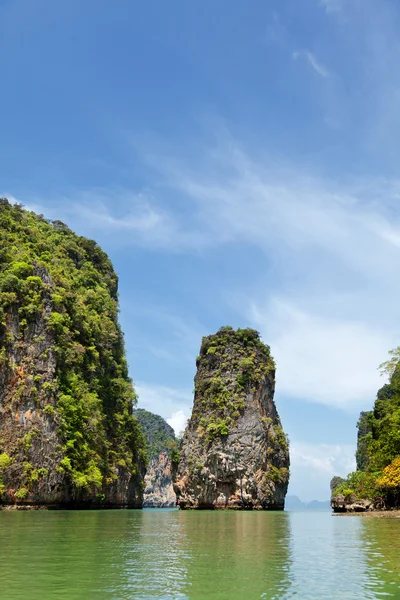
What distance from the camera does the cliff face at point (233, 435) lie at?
58.7 m

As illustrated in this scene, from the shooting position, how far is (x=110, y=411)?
57.3 m

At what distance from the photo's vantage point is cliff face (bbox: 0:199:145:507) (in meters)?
40.0

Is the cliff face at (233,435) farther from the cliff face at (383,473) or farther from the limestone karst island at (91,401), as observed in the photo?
the cliff face at (383,473)

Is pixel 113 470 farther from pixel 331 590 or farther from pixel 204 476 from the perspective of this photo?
pixel 331 590

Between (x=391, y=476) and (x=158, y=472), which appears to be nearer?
(x=391, y=476)

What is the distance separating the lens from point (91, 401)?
161ft

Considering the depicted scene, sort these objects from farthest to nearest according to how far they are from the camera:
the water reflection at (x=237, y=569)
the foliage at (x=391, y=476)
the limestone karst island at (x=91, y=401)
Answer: the limestone karst island at (x=91, y=401)
the foliage at (x=391, y=476)
the water reflection at (x=237, y=569)

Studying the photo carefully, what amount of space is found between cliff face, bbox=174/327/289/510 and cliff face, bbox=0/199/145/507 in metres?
6.53

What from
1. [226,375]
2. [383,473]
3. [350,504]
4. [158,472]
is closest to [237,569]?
[383,473]

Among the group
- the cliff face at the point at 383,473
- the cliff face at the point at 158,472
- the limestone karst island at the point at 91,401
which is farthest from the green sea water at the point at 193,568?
the cliff face at the point at 158,472

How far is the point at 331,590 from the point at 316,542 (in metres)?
9.72

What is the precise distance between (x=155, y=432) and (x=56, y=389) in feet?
438

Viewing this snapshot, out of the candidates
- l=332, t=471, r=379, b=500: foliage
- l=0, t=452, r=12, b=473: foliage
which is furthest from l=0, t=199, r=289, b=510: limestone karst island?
l=332, t=471, r=379, b=500: foliage

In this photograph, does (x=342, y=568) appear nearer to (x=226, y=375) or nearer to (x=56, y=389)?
(x=56, y=389)
